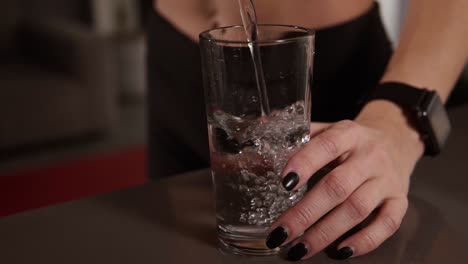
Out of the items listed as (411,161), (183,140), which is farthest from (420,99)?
(183,140)

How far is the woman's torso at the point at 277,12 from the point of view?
3.14 ft

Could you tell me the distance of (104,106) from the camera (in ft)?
10.3

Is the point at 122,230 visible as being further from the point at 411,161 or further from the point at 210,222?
the point at 411,161

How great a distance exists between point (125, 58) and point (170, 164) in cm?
260

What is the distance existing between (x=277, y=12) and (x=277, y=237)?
522 mm

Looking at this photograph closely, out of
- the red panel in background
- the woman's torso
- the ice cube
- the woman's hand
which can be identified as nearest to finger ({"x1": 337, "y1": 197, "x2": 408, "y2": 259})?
the woman's hand

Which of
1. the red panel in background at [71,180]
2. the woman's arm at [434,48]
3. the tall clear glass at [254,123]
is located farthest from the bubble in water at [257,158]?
the red panel in background at [71,180]

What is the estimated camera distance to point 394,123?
0.68 m

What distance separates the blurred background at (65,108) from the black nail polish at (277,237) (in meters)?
1.93

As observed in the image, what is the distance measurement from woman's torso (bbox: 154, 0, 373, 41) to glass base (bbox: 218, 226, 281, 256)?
0.50 metres

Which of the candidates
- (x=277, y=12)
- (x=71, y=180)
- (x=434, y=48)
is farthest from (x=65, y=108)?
(x=434, y=48)

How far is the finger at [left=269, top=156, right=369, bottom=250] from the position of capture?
52cm

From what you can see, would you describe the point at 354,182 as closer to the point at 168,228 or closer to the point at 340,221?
the point at 340,221

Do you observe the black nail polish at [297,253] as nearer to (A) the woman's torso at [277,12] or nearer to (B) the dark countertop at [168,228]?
(B) the dark countertop at [168,228]
